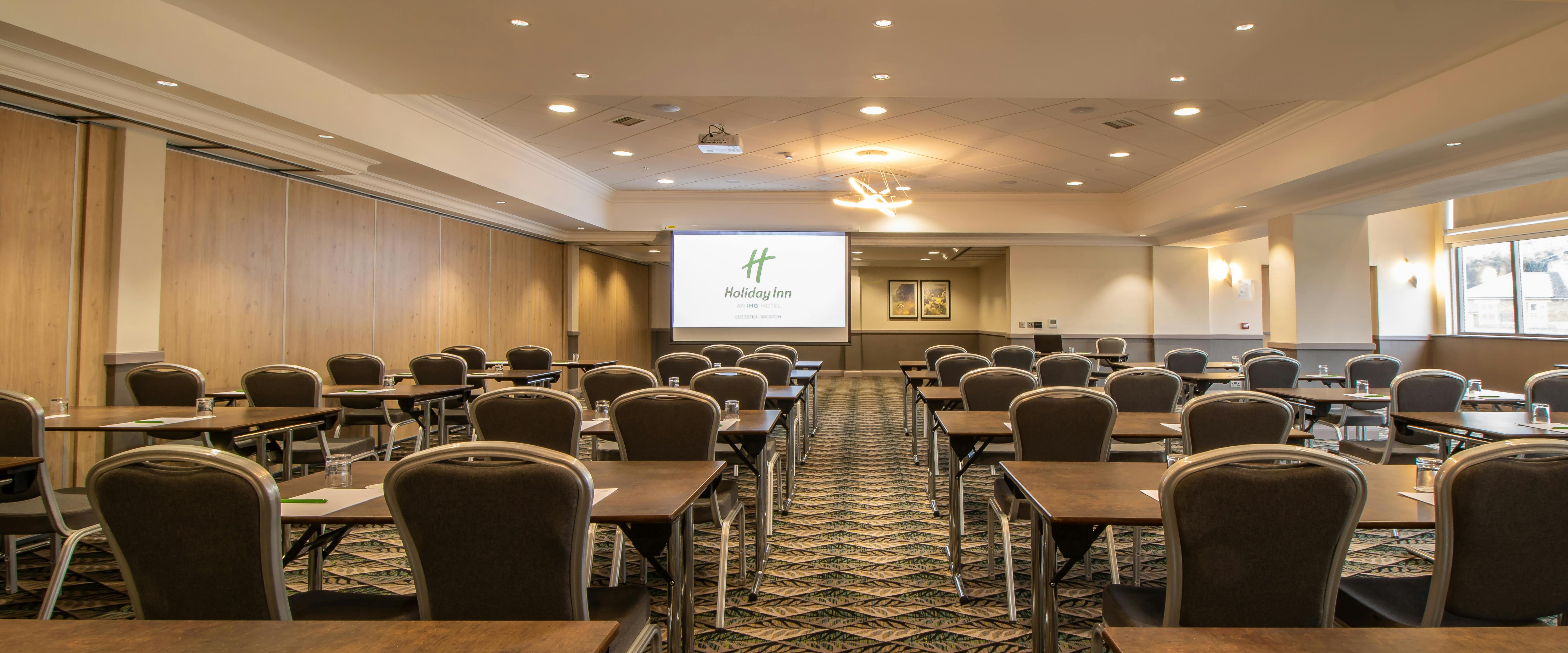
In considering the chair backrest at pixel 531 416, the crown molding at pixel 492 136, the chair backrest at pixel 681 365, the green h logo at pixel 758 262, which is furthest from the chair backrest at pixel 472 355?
the chair backrest at pixel 531 416

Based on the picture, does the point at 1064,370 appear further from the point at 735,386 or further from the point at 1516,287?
the point at 1516,287

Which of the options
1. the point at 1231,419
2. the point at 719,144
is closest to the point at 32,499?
the point at 1231,419

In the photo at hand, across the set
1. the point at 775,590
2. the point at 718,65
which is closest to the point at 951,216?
the point at 718,65

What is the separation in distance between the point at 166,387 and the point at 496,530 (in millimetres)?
3877

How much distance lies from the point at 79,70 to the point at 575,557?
4.46 metres

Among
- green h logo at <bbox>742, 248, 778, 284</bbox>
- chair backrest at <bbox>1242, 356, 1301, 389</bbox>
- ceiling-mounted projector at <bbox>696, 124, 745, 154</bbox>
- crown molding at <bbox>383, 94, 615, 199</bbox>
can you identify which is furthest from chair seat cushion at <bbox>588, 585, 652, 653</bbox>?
green h logo at <bbox>742, 248, 778, 284</bbox>

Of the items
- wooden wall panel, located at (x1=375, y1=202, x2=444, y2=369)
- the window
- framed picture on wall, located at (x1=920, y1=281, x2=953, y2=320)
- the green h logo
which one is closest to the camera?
wooden wall panel, located at (x1=375, y1=202, x2=444, y2=369)

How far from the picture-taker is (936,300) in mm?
16297

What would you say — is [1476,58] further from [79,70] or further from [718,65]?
[79,70]

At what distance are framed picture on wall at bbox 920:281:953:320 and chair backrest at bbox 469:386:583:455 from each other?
14096 mm

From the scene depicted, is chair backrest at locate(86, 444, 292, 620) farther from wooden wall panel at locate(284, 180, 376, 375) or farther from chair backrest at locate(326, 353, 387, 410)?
wooden wall panel at locate(284, 180, 376, 375)

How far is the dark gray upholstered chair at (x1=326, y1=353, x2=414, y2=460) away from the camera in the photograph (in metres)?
4.90

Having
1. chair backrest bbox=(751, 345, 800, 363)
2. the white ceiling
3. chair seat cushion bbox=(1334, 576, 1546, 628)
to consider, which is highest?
the white ceiling

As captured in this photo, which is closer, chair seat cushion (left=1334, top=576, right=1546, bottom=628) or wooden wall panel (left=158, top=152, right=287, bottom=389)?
chair seat cushion (left=1334, top=576, right=1546, bottom=628)
